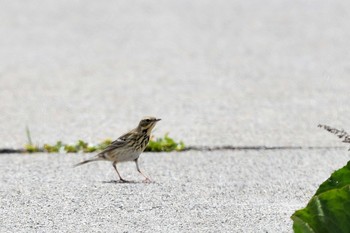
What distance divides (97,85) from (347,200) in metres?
7.63

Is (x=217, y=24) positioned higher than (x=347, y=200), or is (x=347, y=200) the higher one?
(x=217, y=24)

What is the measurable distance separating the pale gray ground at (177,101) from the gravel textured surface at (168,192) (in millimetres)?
16

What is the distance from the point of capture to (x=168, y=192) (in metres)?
8.33

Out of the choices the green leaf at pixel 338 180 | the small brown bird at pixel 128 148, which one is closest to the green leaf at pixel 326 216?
the green leaf at pixel 338 180

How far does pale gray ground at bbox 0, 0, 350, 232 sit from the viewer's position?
7859 millimetres

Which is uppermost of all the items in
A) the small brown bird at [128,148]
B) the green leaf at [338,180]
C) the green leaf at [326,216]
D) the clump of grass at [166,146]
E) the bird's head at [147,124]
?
the bird's head at [147,124]

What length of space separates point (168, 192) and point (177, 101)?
4387 mm

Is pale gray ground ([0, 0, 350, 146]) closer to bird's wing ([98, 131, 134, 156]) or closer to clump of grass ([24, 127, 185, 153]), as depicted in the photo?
clump of grass ([24, 127, 185, 153])

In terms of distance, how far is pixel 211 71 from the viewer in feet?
47.3

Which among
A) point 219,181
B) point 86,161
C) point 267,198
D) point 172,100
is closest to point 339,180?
point 267,198

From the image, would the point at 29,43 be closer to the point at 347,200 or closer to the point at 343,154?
the point at 343,154

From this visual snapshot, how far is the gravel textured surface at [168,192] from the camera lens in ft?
24.0

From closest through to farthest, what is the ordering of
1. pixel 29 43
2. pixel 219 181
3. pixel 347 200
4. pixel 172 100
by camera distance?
pixel 347 200, pixel 219 181, pixel 172 100, pixel 29 43

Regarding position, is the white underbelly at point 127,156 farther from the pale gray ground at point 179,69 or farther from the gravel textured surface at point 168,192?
the pale gray ground at point 179,69
